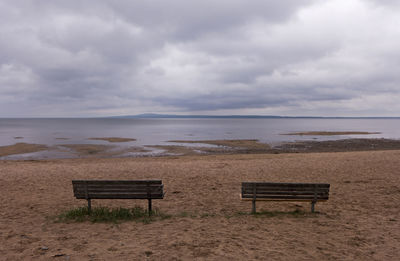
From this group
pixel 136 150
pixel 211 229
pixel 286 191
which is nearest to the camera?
pixel 211 229

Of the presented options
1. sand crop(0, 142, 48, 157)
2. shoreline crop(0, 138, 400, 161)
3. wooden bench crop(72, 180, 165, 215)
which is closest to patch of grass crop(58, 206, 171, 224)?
wooden bench crop(72, 180, 165, 215)

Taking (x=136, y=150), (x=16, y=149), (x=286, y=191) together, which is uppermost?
(x=286, y=191)

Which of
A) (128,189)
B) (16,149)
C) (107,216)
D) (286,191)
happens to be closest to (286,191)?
(286,191)

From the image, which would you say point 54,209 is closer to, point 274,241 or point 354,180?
point 274,241

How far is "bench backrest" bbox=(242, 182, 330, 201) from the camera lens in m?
6.21

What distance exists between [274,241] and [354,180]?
7.88 meters

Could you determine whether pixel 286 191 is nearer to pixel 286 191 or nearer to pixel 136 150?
pixel 286 191

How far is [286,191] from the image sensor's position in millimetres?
6203

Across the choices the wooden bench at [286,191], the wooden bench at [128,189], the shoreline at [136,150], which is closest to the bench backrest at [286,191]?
the wooden bench at [286,191]

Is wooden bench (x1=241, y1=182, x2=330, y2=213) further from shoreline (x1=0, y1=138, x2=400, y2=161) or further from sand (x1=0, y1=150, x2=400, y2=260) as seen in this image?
shoreline (x1=0, y1=138, x2=400, y2=161)

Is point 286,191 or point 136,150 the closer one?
point 286,191

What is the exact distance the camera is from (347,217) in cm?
635

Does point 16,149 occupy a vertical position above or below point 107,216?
below

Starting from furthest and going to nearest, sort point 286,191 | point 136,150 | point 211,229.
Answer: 1. point 136,150
2. point 286,191
3. point 211,229
